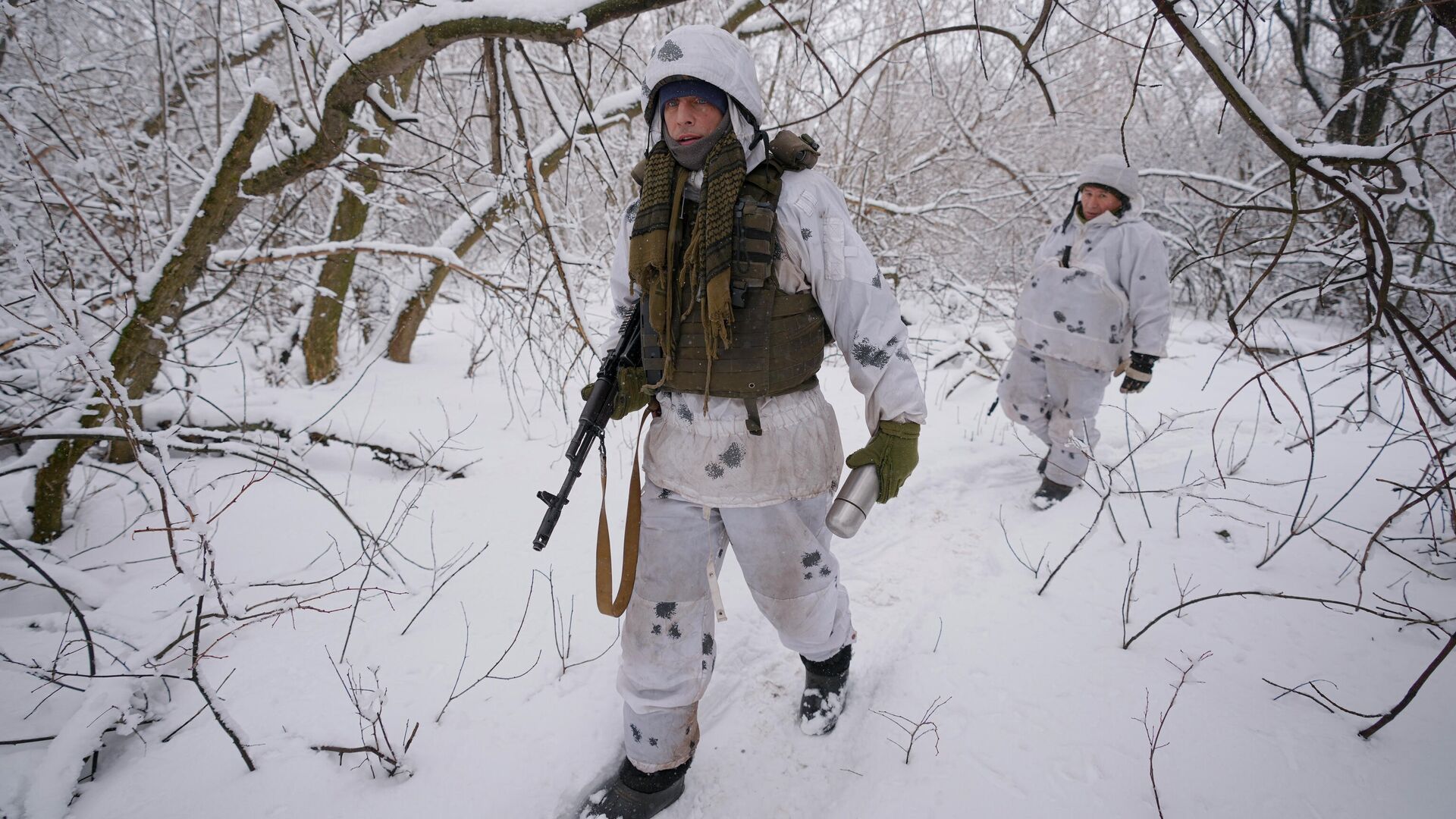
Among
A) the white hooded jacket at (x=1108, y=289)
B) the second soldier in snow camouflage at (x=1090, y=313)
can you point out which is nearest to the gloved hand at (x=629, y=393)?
the second soldier in snow camouflage at (x=1090, y=313)

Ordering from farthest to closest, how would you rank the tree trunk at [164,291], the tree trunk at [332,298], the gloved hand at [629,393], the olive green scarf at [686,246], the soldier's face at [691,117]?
1. the tree trunk at [332,298]
2. the tree trunk at [164,291]
3. the gloved hand at [629,393]
4. the soldier's face at [691,117]
5. the olive green scarf at [686,246]

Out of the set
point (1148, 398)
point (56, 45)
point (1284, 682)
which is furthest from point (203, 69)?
point (1148, 398)

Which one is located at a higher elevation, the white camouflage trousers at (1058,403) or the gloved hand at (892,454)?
the gloved hand at (892,454)

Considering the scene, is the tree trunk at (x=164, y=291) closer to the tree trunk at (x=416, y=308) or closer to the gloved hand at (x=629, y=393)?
the gloved hand at (x=629, y=393)

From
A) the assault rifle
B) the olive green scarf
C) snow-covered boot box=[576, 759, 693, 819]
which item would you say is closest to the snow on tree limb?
the olive green scarf

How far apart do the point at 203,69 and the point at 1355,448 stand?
26.7 ft

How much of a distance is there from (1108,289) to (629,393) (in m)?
2.65

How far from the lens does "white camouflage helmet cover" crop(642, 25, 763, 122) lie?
1502 millimetres

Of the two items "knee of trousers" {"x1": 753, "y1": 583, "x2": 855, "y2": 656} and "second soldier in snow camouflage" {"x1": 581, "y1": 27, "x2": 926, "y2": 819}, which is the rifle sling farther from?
"knee of trousers" {"x1": 753, "y1": 583, "x2": 855, "y2": 656}

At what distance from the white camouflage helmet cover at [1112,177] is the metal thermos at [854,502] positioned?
2488 millimetres

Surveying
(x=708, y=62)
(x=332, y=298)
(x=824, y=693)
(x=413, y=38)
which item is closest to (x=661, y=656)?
(x=824, y=693)

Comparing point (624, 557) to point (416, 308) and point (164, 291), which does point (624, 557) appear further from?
point (416, 308)

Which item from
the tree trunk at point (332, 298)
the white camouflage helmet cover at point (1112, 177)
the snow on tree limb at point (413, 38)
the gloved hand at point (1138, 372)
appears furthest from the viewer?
the tree trunk at point (332, 298)

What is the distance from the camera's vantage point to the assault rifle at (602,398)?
1.74m
